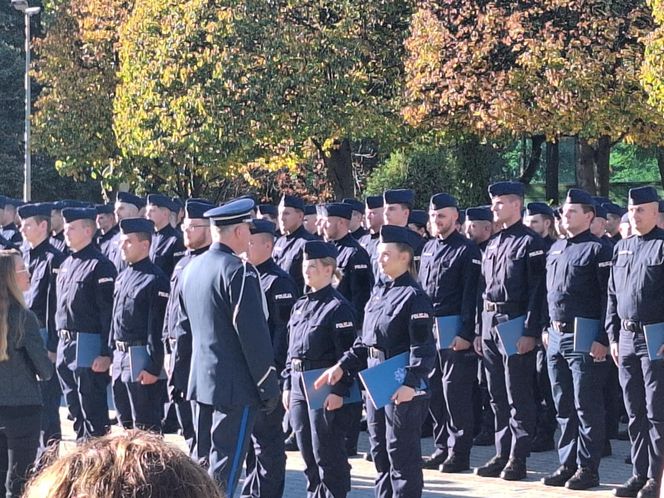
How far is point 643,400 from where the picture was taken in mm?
8797

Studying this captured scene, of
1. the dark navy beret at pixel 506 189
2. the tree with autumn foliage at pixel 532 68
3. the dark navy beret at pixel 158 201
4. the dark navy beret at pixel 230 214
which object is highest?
the tree with autumn foliage at pixel 532 68

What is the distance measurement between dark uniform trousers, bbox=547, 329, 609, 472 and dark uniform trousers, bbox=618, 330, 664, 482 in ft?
0.94

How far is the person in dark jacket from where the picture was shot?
688 cm

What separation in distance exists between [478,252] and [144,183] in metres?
20.1

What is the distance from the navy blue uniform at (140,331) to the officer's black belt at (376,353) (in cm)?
213

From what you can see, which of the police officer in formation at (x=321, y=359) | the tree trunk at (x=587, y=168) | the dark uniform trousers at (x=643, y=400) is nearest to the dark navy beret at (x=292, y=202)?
the police officer in formation at (x=321, y=359)

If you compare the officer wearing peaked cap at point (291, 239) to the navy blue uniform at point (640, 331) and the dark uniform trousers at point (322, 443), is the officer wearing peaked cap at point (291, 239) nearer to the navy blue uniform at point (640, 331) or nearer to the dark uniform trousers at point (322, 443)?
the dark uniform trousers at point (322, 443)

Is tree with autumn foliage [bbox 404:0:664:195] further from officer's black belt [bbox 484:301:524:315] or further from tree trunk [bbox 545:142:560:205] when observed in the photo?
tree trunk [bbox 545:142:560:205]

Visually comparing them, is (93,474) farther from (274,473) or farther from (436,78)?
(436,78)

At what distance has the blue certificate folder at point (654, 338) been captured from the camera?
330 inches

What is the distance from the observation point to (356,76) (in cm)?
2183

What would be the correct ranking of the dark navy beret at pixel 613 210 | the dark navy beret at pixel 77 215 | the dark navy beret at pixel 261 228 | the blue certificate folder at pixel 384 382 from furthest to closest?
1. the dark navy beret at pixel 613 210
2. the dark navy beret at pixel 77 215
3. the dark navy beret at pixel 261 228
4. the blue certificate folder at pixel 384 382

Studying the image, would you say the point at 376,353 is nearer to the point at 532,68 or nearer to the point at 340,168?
the point at 532,68

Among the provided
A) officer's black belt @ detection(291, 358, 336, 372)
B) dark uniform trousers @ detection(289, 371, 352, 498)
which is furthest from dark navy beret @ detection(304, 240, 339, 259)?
dark uniform trousers @ detection(289, 371, 352, 498)
